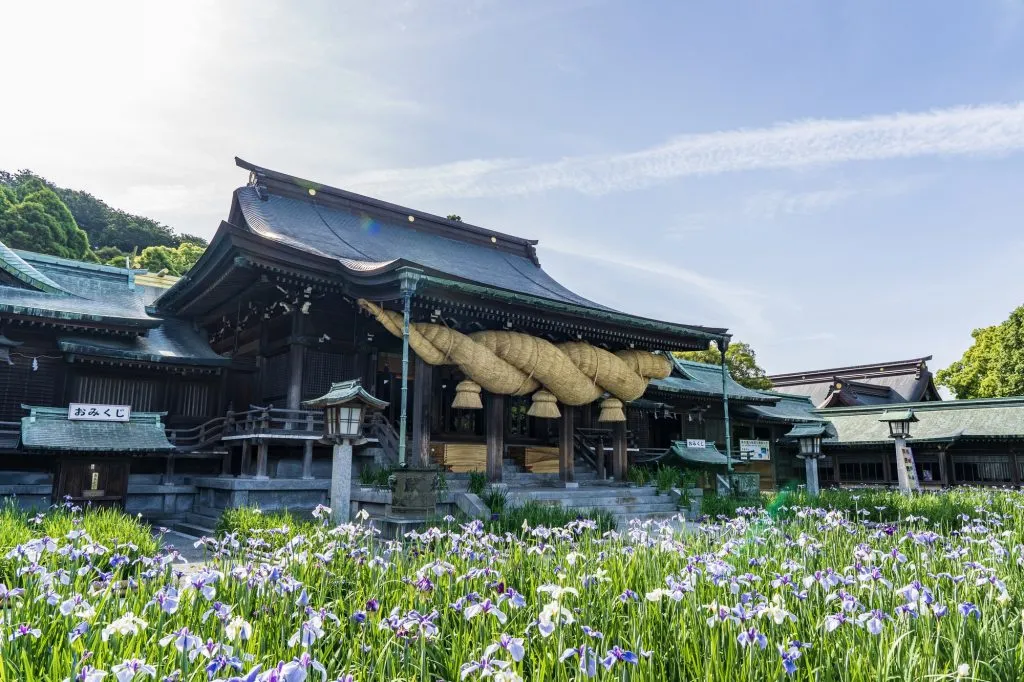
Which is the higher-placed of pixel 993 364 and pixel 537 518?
pixel 993 364

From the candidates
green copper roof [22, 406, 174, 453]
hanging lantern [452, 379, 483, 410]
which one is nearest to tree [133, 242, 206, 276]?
green copper roof [22, 406, 174, 453]

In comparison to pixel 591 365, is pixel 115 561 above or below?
below

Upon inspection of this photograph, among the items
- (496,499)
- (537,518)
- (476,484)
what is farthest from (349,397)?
(476,484)

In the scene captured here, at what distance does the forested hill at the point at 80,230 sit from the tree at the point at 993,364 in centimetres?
4057

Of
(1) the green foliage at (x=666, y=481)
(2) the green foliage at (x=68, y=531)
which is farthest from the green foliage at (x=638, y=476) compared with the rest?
(2) the green foliage at (x=68, y=531)

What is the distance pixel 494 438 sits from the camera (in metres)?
14.0

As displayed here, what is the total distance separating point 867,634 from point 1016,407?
29.9 m

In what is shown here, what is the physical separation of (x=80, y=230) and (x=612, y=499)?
128 feet

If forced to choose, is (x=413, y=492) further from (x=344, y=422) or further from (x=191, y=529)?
(x=191, y=529)

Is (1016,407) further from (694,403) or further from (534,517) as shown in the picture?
(534,517)

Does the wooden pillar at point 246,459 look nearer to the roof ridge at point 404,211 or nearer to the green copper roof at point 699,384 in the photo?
the roof ridge at point 404,211

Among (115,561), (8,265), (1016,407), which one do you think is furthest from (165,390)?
(1016,407)

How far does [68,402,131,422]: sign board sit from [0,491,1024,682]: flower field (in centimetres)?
906

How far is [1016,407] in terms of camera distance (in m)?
26.8
